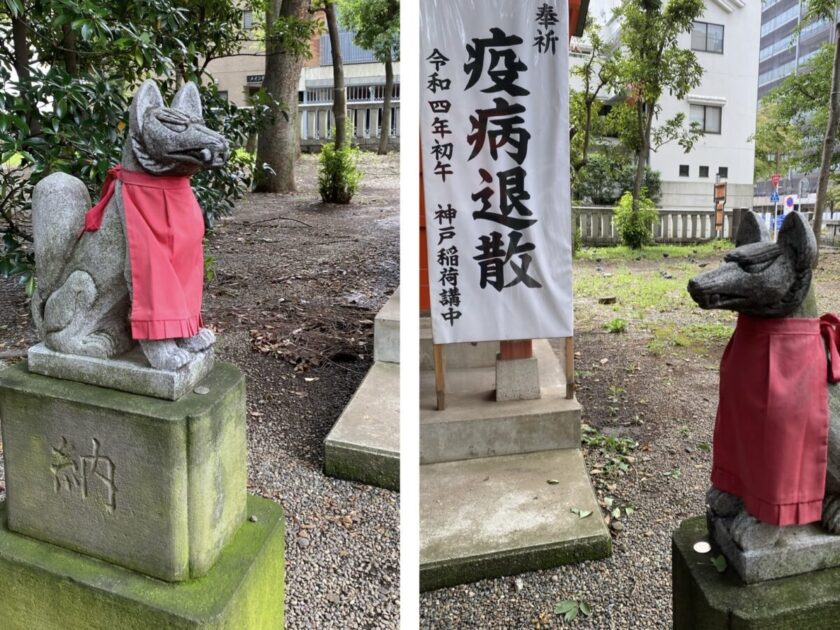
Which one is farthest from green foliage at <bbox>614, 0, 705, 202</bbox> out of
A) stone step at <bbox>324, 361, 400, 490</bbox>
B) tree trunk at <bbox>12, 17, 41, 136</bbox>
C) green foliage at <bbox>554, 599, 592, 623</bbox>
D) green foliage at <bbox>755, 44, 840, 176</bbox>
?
tree trunk at <bbox>12, 17, 41, 136</bbox>

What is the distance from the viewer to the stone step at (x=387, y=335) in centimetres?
433

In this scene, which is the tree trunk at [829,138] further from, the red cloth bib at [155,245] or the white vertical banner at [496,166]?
the red cloth bib at [155,245]

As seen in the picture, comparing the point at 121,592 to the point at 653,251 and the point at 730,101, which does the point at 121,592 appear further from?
the point at 653,251

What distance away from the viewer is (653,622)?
8.98ft

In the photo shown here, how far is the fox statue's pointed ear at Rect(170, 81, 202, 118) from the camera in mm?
1824

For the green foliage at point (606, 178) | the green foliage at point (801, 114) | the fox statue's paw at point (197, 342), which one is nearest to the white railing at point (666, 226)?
the green foliage at point (606, 178)

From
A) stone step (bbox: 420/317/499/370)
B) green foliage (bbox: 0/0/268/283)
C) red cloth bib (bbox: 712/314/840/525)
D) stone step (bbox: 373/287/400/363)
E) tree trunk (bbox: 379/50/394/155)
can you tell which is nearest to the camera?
red cloth bib (bbox: 712/314/840/525)

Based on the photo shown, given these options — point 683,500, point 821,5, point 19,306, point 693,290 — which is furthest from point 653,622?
point 19,306

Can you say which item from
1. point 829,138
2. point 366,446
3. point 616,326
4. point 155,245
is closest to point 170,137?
point 155,245

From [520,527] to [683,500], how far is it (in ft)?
3.51

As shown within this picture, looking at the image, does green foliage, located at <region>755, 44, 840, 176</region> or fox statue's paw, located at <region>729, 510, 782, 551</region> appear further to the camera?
green foliage, located at <region>755, 44, 840, 176</region>

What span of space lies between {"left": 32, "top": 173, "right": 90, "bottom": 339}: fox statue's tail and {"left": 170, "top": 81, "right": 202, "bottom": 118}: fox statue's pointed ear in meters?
0.46

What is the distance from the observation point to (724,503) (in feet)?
6.57

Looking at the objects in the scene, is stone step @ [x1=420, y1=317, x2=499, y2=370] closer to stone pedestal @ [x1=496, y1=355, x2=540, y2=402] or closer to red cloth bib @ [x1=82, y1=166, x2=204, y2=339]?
stone pedestal @ [x1=496, y1=355, x2=540, y2=402]
